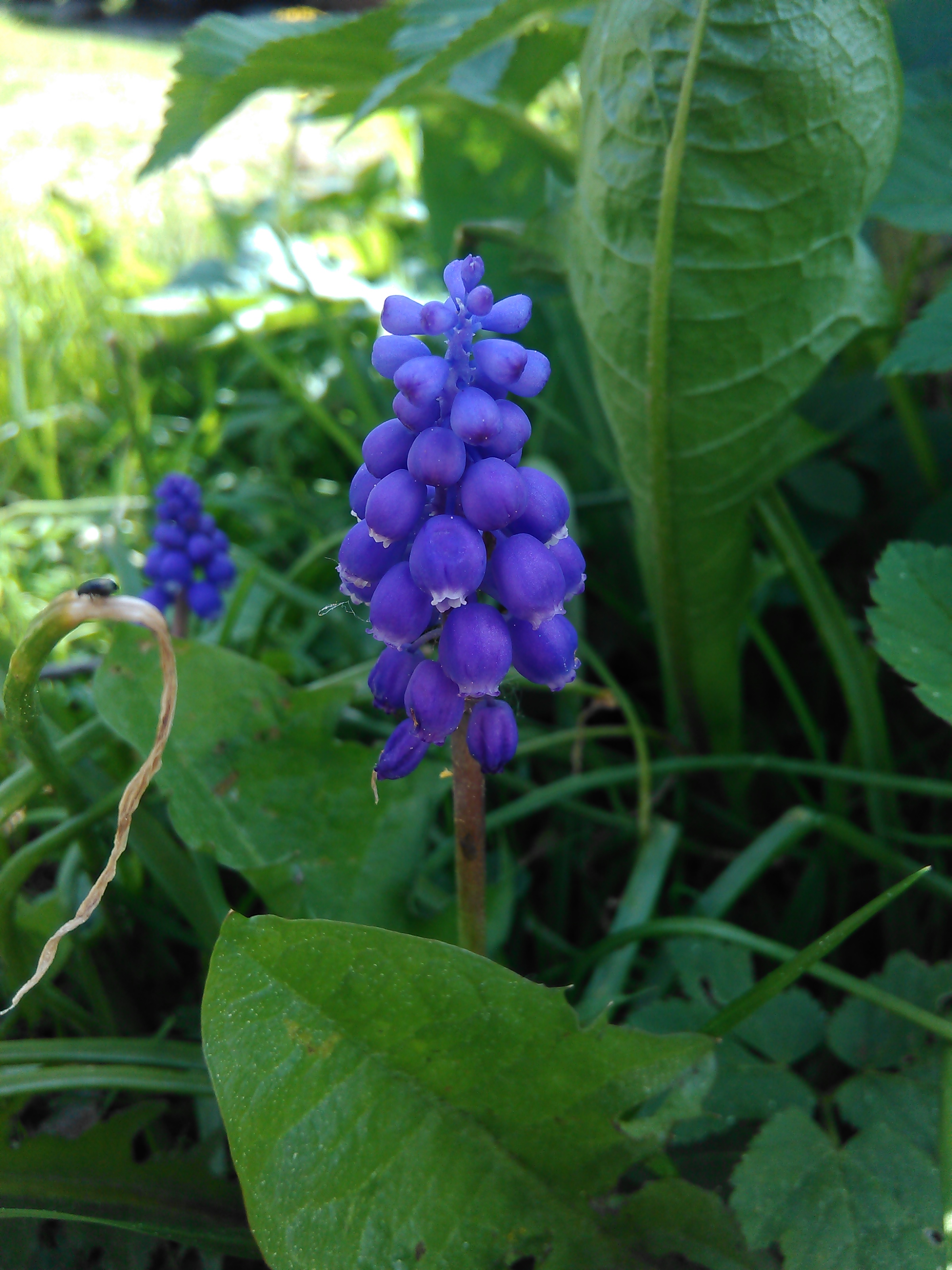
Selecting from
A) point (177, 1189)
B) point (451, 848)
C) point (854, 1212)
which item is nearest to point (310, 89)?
point (451, 848)

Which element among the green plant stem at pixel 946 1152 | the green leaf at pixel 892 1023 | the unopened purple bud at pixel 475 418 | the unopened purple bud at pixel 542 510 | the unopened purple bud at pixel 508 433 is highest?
the unopened purple bud at pixel 475 418

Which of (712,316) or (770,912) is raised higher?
(712,316)

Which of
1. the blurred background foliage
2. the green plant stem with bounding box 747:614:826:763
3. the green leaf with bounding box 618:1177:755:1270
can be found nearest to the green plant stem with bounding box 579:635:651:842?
the blurred background foliage

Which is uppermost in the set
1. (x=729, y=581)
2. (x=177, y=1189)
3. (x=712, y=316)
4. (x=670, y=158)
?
(x=670, y=158)

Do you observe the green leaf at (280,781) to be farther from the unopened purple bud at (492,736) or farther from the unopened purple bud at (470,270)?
the unopened purple bud at (470,270)

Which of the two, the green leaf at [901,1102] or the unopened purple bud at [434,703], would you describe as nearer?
the unopened purple bud at [434,703]

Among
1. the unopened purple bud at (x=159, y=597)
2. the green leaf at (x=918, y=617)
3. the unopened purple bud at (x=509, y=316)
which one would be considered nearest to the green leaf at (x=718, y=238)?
the green leaf at (x=918, y=617)

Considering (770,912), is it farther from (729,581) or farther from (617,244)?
(617,244)

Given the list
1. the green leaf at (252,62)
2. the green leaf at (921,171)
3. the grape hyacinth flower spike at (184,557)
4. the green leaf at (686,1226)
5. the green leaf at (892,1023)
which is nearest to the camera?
the green leaf at (686,1226)
